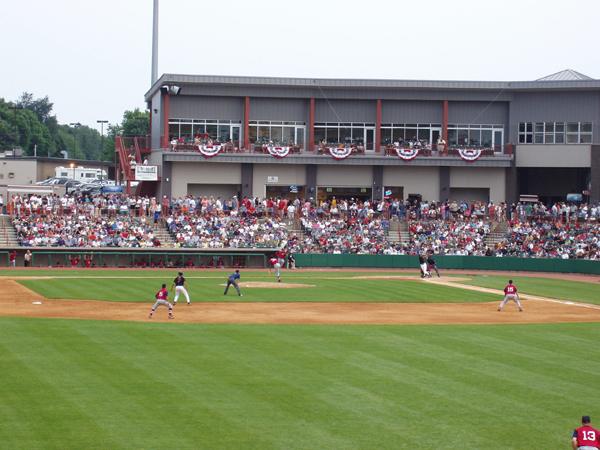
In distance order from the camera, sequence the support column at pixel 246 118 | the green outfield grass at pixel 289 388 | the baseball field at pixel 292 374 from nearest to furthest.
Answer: the green outfield grass at pixel 289 388
the baseball field at pixel 292 374
the support column at pixel 246 118

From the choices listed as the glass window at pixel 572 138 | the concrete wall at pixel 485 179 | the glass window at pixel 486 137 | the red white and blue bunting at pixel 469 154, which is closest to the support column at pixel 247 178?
the concrete wall at pixel 485 179

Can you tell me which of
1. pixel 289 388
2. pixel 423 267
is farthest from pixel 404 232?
pixel 289 388

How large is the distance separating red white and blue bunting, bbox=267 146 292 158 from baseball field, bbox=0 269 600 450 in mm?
30303

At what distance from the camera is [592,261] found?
45562 millimetres

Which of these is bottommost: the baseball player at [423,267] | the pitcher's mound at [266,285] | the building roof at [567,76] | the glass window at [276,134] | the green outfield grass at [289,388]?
the green outfield grass at [289,388]

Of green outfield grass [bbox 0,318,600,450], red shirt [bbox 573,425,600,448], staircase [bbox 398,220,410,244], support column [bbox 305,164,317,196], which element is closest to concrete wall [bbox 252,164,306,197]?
support column [bbox 305,164,317,196]

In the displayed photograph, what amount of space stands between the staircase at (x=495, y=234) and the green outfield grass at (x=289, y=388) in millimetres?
32359

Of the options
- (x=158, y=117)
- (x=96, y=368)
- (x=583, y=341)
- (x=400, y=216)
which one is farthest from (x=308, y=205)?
(x=96, y=368)

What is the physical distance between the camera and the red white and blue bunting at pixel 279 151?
57.3m

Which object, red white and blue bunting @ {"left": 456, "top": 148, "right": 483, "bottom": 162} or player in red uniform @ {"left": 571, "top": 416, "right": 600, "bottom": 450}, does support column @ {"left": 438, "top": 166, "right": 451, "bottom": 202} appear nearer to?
red white and blue bunting @ {"left": 456, "top": 148, "right": 483, "bottom": 162}

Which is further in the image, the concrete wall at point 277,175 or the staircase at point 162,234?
the concrete wall at point 277,175

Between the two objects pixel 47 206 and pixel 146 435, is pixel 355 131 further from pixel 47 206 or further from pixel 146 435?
pixel 146 435

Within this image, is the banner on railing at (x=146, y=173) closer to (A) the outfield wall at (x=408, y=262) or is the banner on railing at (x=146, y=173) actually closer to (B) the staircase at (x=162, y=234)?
(B) the staircase at (x=162, y=234)

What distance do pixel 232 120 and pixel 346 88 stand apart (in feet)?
35.5
